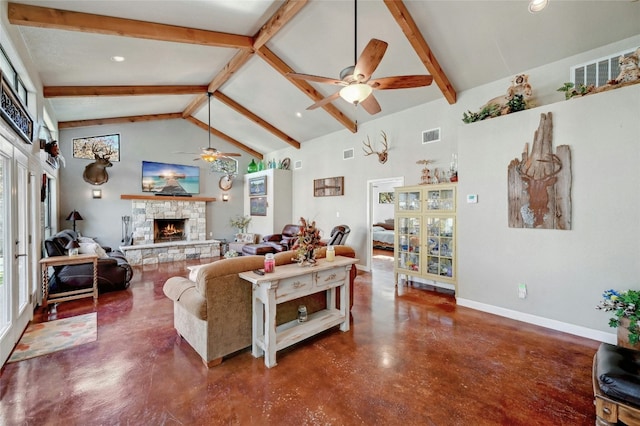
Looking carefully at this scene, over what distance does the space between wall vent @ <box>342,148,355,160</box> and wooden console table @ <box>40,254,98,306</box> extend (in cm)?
528

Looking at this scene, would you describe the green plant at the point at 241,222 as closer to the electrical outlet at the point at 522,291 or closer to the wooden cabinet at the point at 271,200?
the wooden cabinet at the point at 271,200

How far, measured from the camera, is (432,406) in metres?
1.96

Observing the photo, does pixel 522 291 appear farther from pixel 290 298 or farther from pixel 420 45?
pixel 420 45

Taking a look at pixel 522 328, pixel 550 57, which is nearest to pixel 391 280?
pixel 522 328

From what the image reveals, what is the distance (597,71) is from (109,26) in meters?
5.95

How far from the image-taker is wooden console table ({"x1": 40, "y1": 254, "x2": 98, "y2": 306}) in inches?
151

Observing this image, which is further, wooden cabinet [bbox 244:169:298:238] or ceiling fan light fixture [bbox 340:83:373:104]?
wooden cabinet [bbox 244:169:298:238]

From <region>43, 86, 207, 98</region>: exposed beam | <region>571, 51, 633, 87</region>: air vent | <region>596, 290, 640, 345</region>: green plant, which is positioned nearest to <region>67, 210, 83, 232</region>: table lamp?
<region>43, 86, 207, 98</region>: exposed beam

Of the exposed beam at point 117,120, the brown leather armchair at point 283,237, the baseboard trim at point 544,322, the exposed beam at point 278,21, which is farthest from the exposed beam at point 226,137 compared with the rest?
the baseboard trim at point 544,322

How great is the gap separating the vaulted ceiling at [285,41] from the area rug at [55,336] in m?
3.32

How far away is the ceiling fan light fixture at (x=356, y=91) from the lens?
8.86ft

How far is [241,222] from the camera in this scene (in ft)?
30.0

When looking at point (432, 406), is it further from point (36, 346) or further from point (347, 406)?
point (36, 346)

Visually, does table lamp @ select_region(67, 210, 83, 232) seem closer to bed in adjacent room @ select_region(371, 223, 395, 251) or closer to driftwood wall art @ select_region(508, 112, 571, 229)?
bed in adjacent room @ select_region(371, 223, 395, 251)
